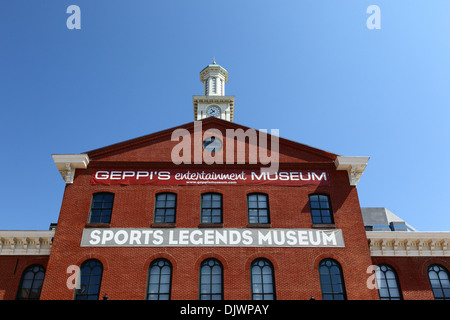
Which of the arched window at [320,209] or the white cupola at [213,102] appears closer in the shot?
the arched window at [320,209]

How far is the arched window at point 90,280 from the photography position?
16812 millimetres

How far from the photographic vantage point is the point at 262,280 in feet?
56.7

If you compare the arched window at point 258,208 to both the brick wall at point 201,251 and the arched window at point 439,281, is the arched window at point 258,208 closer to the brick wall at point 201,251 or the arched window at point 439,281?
the brick wall at point 201,251

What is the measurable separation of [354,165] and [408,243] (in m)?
4.32

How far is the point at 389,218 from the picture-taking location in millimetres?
41469

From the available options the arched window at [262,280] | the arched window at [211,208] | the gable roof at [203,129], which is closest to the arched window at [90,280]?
the arched window at [211,208]

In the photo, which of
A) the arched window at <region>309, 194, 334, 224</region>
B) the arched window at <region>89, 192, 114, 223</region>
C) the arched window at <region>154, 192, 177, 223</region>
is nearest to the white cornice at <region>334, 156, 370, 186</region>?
the arched window at <region>309, 194, 334, 224</region>

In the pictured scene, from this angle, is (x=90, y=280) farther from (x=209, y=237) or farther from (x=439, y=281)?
(x=439, y=281)

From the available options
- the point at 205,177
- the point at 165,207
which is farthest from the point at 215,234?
the point at 205,177

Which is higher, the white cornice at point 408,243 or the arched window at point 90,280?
the white cornice at point 408,243

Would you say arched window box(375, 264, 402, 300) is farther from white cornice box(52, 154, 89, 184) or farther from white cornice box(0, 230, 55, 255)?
white cornice box(0, 230, 55, 255)

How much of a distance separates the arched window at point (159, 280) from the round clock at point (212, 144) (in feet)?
20.1

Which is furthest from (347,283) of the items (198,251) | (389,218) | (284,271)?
(389,218)
